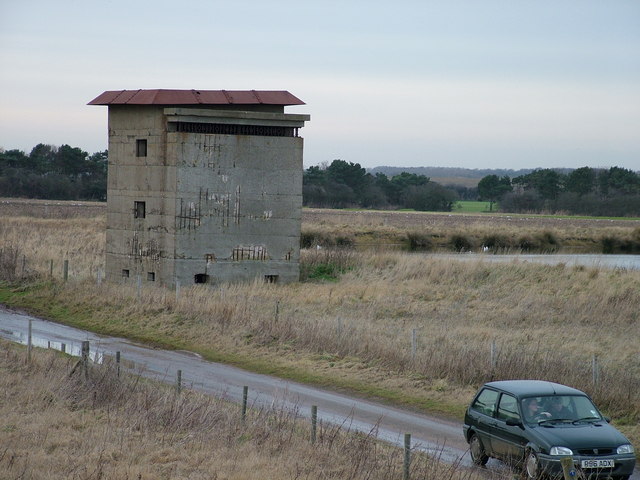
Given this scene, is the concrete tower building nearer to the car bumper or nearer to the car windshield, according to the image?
the car windshield

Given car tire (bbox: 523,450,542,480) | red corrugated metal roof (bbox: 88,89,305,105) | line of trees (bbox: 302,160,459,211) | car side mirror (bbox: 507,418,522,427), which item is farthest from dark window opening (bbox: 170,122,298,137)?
line of trees (bbox: 302,160,459,211)

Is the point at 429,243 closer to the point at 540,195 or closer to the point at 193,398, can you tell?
the point at 193,398

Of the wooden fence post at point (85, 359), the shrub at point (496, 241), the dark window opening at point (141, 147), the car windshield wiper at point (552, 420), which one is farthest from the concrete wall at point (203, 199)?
the shrub at point (496, 241)

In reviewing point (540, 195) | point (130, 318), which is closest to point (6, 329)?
point (130, 318)

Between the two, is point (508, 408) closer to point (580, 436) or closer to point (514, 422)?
point (514, 422)

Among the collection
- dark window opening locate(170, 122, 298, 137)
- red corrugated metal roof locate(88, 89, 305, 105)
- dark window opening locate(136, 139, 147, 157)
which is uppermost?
red corrugated metal roof locate(88, 89, 305, 105)

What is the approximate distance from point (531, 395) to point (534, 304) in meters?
19.8

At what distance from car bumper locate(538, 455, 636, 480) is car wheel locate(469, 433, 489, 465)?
1.81 m

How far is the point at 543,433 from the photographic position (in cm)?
1326

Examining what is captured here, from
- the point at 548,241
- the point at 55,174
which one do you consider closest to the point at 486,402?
the point at 548,241

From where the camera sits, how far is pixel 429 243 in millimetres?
74750

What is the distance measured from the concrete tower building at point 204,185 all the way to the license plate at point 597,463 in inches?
891

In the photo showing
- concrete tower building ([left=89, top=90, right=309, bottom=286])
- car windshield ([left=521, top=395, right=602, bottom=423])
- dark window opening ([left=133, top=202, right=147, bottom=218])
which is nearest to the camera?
car windshield ([left=521, top=395, right=602, bottom=423])

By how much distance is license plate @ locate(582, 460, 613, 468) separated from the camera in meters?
12.6
